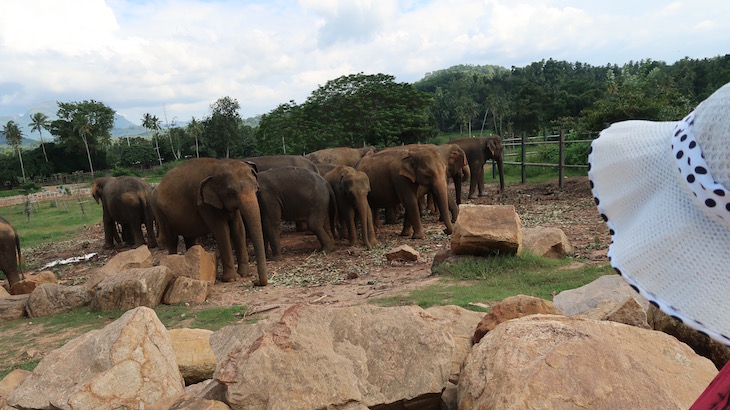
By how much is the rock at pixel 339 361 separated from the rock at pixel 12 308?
576 cm

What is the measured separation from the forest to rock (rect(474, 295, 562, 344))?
18.8 m

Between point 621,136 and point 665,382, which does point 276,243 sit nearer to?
point 665,382

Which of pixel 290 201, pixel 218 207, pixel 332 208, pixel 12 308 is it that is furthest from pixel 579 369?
pixel 332 208

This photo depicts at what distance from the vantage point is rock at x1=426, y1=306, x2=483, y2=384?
3506mm

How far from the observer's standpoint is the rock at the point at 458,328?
3506mm

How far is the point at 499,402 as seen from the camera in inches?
97.1

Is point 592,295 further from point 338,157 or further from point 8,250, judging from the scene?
point 338,157

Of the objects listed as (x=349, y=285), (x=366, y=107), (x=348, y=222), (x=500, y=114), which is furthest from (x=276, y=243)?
(x=500, y=114)

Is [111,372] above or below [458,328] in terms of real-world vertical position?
above

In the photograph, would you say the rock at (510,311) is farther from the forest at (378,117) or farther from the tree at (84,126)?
the tree at (84,126)

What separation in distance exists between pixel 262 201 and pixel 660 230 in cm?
956

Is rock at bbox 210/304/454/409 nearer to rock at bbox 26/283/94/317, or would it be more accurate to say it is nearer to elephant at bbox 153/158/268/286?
elephant at bbox 153/158/268/286

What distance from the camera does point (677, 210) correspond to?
1.10 metres

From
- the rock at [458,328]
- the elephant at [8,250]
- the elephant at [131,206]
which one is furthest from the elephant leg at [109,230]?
the rock at [458,328]
